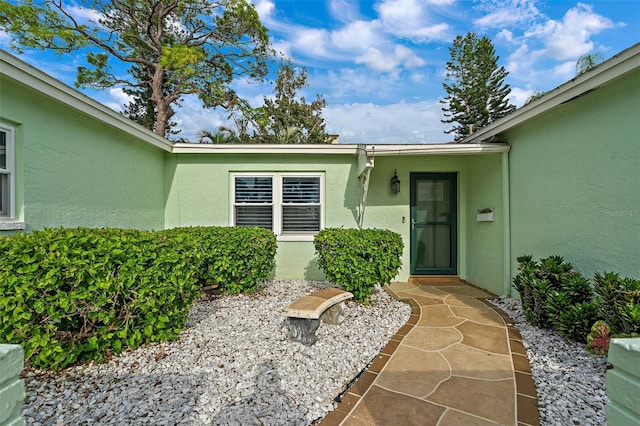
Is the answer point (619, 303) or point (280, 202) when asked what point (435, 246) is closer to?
point (280, 202)

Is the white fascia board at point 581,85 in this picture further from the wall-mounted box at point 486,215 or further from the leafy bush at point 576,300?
the leafy bush at point 576,300

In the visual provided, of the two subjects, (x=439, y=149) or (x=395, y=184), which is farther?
(x=395, y=184)

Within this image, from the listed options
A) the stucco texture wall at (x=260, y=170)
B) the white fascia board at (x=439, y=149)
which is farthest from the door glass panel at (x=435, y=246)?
the white fascia board at (x=439, y=149)

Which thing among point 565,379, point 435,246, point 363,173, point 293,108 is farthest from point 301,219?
point 293,108

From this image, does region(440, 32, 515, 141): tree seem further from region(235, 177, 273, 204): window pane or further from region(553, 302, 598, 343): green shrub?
region(553, 302, 598, 343): green shrub

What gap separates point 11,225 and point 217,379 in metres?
2.81

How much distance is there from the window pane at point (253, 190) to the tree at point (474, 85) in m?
17.2

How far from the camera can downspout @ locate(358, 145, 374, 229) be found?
16.1ft

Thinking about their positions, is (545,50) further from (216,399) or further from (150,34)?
(150,34)

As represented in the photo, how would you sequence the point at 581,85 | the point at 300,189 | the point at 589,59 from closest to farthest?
the point at 581,85
the point at 300,189
the point at 589,59

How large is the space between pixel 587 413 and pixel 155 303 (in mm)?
3707

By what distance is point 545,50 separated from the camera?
297 inches

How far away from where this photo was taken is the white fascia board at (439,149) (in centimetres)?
476

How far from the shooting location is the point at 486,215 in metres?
5.19
